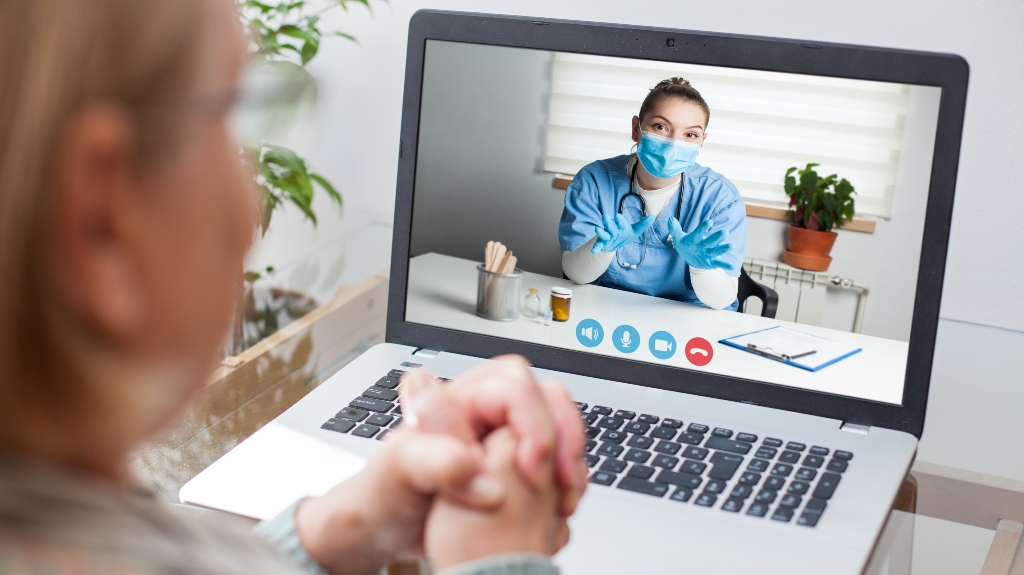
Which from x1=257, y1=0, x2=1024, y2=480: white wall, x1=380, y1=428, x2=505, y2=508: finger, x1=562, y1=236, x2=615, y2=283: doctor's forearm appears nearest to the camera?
x1=380, y1=428, x2=505, y2=508: finger

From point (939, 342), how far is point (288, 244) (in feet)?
3.41

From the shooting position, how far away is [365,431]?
0.78 meters

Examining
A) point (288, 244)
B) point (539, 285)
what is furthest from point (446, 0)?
point (539, 285)

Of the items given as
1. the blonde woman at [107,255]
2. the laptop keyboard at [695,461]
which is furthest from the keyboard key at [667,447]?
the blonde woman at [107,255]

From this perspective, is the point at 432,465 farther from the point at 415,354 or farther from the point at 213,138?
the point at 415,354

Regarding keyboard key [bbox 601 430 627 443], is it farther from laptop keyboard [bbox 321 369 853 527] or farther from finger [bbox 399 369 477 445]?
finger [bbox 399 369 477 445]

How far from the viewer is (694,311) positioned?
2.89ft

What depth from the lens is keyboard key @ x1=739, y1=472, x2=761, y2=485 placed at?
71 cm

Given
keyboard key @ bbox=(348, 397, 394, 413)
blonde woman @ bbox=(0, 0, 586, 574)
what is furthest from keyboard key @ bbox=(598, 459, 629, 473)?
blonde woman @ bbox=(0, 0, 586, 574)

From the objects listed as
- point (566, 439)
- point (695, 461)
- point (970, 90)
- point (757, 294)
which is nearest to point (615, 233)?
point (757, 294)

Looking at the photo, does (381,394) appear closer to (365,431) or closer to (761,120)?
(365,431)

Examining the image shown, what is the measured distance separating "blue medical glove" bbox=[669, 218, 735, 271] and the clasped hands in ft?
1.38

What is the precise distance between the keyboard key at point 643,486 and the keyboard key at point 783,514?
8 centimetres

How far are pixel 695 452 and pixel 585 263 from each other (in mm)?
220
